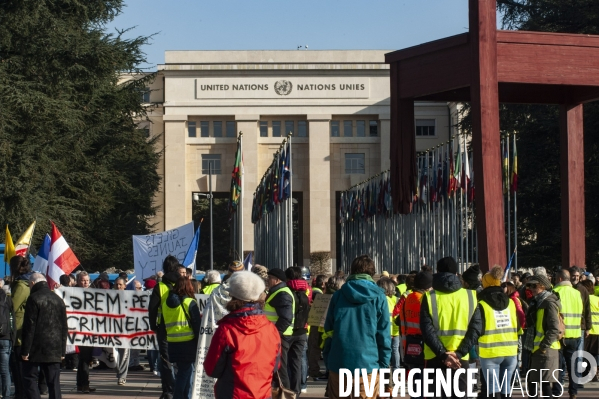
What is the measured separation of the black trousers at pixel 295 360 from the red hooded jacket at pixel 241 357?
590cm

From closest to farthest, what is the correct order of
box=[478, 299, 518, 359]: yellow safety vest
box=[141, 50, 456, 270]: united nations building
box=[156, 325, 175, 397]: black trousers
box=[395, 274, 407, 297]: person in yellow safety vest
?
box=[478, 299, 518, 359]: yellow safety vest < box=[156, 325, 175, 397]: black trousers < box=[395, 274, 407, 297]: person in yellow safety vest < box=[141, 50, 456, 270]: united nations building

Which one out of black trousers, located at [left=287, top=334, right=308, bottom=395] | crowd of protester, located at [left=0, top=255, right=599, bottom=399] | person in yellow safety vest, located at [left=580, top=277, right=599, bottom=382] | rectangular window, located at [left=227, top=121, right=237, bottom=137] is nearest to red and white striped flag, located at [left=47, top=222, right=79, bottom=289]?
crowd of protester, located at [left=0, top=255, right=599, bottom=399]

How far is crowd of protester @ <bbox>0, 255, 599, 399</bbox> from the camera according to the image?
6.50 m

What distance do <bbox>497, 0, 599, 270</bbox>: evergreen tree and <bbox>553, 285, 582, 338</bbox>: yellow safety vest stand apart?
2259 cm

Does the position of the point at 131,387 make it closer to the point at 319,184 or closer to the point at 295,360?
the point at 295,360

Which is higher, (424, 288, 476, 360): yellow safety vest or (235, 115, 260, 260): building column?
(235, 115, 260, 260): building column

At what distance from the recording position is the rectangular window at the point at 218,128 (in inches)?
2958

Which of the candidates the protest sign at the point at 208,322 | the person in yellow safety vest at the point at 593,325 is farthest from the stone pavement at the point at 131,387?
the protest sign at the point at 208,322

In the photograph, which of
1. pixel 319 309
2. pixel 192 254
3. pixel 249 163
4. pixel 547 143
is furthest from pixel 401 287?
pixel 249 163

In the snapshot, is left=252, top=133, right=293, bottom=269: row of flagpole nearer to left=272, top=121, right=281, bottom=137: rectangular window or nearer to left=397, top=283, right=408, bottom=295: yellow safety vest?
left=397, top=283, right=408, bottom=295: yellow safety vest

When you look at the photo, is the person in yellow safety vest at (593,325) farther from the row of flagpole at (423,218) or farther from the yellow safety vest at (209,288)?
the row of flagpole at (423,218)

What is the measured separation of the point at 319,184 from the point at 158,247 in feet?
176

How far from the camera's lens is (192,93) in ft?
242

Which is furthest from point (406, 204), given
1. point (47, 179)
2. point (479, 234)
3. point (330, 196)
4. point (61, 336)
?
point (330, 196)
